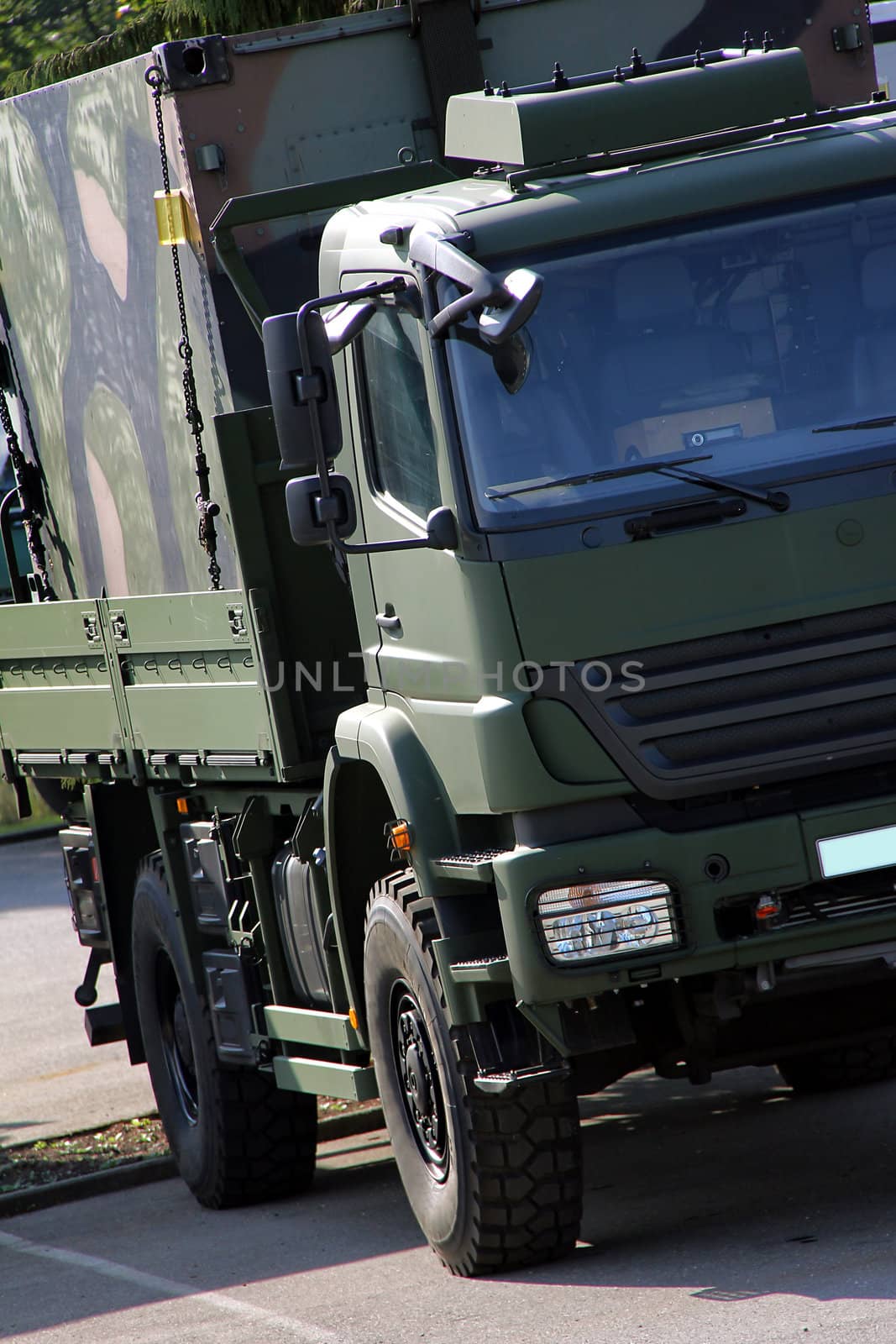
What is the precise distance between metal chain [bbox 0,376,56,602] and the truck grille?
14.4 ft

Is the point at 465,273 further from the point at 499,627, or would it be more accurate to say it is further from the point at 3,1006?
the point at 3,1006

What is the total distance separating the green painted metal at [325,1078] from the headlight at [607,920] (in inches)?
60.2

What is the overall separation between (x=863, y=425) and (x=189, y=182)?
266 centimetres

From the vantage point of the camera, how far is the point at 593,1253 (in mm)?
6223

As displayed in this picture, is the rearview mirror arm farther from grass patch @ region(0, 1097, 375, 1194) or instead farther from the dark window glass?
grass patch @ region(0, 1097, 375, 1194)

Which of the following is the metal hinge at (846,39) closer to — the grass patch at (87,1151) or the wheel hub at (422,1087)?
the wheel hub at (422,1087)

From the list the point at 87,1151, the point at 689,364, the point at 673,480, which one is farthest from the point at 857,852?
the point at 87,1151

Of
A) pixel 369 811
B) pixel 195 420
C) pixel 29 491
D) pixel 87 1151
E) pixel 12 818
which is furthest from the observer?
pixel 12 818

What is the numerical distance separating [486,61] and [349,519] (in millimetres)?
2394

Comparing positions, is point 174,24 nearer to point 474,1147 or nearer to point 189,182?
point 189,182

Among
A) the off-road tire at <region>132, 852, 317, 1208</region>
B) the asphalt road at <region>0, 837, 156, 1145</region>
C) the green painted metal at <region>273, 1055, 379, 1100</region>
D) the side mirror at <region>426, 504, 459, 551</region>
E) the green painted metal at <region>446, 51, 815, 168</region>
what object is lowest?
the asphalt road at <region>0, 837, 156, 1145</region>

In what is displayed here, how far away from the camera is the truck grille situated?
5453 millimetres

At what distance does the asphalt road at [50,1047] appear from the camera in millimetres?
9594

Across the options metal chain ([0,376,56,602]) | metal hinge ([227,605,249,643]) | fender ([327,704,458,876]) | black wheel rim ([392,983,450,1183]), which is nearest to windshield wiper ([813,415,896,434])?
fender ([327,704,458,876])
